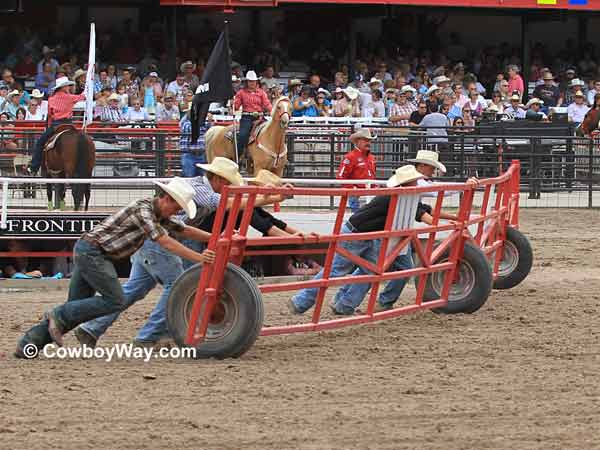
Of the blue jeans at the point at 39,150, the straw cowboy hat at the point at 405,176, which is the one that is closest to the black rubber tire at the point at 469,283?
the straw cowboy hat at the point at 405,176

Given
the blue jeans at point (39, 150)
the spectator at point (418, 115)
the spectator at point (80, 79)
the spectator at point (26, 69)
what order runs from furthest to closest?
the spectator at point (26, 69), the spectator at point (418, 115), the spectator at point (80, 79), the blue jeans at point (39, 150)

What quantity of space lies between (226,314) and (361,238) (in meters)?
1.31

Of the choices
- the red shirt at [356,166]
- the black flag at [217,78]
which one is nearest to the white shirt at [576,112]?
the black flag at [217,78]

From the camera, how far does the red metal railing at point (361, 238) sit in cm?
830

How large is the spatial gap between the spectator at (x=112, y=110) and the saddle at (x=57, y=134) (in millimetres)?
4433

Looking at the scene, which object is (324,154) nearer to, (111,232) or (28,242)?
(28,242)

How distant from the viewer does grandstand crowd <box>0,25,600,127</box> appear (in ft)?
72.2

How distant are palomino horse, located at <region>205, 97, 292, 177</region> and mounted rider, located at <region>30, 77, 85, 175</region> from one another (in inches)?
75.3

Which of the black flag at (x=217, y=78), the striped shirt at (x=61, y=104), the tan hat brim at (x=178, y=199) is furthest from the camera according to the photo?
the striped shirt at (x=61, y=104)

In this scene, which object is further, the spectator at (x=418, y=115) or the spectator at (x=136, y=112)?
the spectator at (x=136, y=112)

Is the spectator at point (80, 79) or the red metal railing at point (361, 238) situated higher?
the spectator at point (80, 79)

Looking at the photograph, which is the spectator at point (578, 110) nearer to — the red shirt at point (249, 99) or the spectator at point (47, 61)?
the red shirt at point (249, 99)

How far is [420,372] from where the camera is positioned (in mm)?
8141

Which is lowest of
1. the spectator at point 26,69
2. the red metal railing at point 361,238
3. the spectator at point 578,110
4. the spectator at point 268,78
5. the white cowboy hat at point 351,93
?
the red metal railing at point 361,238
